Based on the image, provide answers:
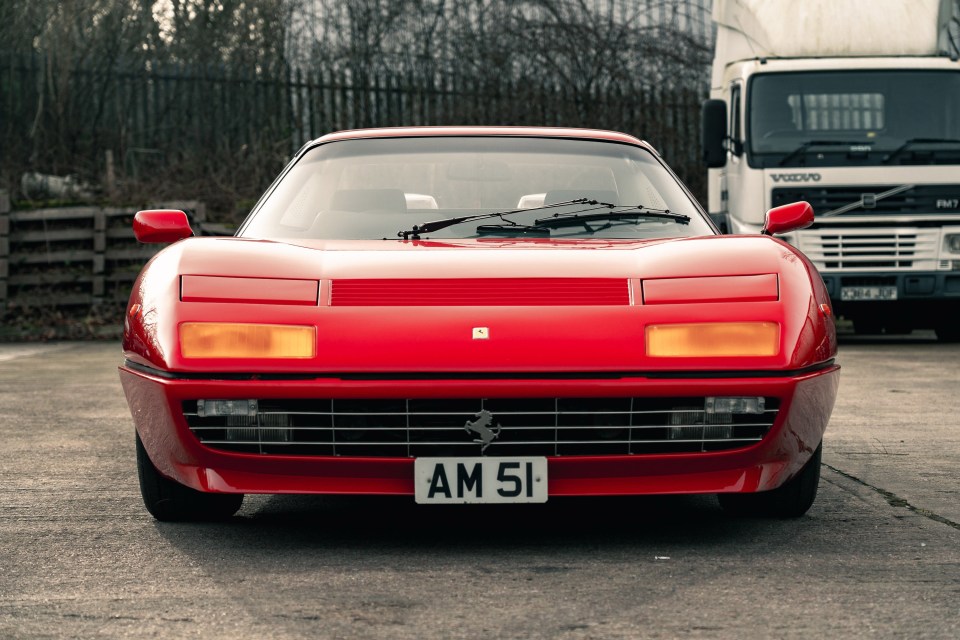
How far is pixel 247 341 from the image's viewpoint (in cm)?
386

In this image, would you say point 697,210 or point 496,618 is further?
point 697,210

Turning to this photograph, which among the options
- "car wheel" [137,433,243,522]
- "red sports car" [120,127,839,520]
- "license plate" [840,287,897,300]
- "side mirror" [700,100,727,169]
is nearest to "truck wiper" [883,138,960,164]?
"license plate" [840,287,897,300]

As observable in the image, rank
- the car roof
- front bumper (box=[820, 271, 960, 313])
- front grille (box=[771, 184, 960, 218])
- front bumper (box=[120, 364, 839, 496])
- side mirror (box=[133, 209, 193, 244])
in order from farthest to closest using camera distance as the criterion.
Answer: front bumper (box=[820, 271, 960, 313]) → front grille (box=[771, 184, 960, 218]) → the car roof → side mirror (box=[133, 209, 193, 244]) → front bumper (box=[120, 364, 839, 496])

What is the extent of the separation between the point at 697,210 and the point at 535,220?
62 centimetres

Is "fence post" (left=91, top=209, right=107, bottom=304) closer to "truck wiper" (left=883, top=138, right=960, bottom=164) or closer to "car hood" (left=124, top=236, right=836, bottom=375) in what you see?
"truck wiper" (left=883, top=138, right=960, bottom=164)

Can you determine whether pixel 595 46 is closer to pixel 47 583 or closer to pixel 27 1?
pixel 27 1

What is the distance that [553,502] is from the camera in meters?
4.86

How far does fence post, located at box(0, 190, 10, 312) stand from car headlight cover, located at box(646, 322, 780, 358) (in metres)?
12.2

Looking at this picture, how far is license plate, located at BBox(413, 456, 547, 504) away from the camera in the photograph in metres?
3.83

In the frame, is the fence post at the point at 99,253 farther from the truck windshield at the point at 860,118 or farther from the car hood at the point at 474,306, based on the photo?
the car hood at the point at 474,306

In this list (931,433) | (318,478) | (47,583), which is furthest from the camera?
(931,433)

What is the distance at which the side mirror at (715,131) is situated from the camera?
12.6 m

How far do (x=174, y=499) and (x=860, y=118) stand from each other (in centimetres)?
893

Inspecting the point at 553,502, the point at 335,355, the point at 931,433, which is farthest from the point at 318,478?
the point at 931,433
